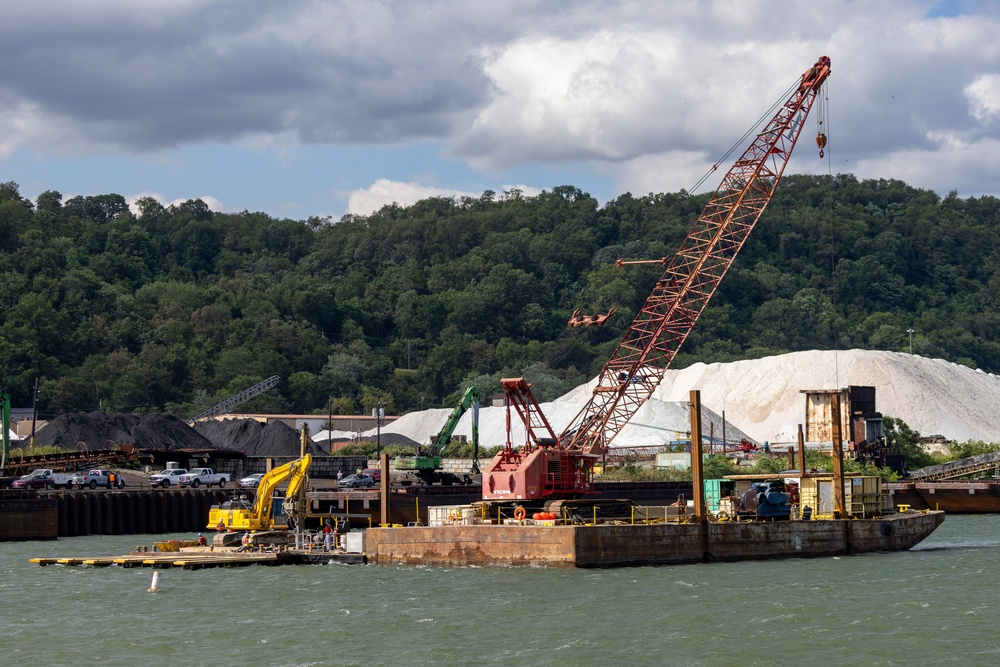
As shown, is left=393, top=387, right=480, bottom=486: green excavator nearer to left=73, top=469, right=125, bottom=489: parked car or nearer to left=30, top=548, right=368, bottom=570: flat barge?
left=73, top=469, right=125, bottom=489: parked car

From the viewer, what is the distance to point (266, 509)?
66188 mm

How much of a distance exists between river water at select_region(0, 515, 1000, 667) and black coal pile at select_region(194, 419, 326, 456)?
63.3 m

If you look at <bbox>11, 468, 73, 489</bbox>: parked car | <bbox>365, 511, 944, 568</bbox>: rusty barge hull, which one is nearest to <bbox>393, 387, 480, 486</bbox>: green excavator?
<bbox>11, 468, 73, 489</bbox>: parked car

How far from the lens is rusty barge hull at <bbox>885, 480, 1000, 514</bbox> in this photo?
105m

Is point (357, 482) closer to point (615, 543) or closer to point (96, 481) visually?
point (96, 481)

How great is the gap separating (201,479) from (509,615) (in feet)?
171

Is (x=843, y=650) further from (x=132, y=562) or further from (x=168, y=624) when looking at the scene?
(x=132, y=562)

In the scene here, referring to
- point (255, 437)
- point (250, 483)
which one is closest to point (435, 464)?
point (250, 483)

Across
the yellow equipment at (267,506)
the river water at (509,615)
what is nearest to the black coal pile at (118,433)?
the yellow equipment at (267,506)

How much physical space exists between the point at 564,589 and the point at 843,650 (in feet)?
40.9

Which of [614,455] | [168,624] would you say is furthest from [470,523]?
[614,455]

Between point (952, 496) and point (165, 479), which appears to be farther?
point (952, 496)

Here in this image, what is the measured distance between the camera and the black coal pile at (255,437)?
409 feet

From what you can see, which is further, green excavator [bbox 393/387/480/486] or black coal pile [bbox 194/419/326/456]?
black coal pile [bbox 194/419/326/456]
